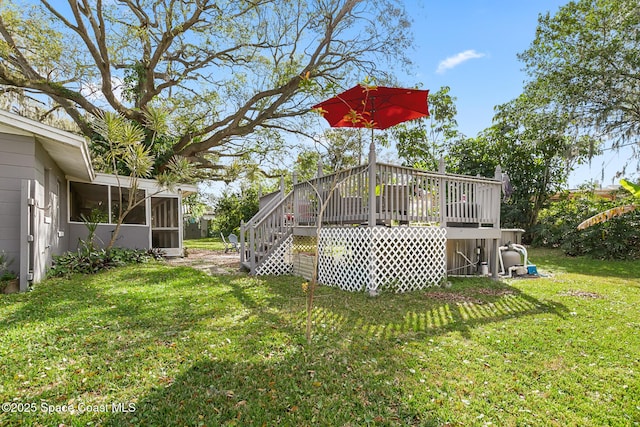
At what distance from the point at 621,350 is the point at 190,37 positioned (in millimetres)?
16667

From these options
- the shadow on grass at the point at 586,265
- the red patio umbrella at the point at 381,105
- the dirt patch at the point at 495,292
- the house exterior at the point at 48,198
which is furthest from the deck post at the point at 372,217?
the shadow on grass at the point at 586,265

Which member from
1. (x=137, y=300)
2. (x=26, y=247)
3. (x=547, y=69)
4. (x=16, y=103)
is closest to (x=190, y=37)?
(x=16, y=103)

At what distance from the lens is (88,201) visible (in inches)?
430

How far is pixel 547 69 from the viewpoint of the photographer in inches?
570

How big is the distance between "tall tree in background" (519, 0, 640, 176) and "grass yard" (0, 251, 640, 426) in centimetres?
1013

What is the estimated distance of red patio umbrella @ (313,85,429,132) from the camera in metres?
6.42

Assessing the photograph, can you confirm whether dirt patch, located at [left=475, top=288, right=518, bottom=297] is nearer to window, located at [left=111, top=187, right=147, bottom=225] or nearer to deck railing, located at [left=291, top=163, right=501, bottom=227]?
deck railing, located at [left=291, top=163, right=501, bottom=227]

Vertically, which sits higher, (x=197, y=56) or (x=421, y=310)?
(x=197, y=56)

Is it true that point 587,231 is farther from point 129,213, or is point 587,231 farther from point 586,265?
point 129,213

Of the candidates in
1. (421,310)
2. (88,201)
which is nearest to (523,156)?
(421,310)

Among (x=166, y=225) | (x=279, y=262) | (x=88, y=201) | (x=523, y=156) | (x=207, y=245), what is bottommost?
(x=207, y=245)

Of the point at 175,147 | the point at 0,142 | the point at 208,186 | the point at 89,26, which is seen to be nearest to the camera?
the point at 0,142

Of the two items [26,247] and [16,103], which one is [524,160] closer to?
[26,247]

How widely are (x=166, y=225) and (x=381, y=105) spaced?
8793 millimetres
